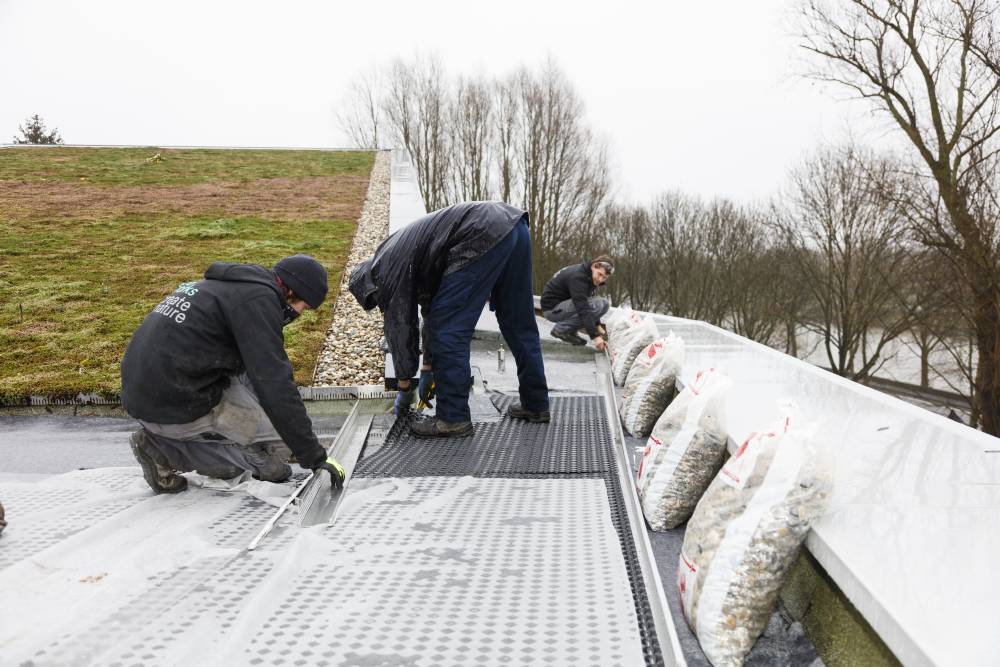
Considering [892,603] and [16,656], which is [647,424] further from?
[16,656]

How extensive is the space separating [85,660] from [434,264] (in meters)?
2.14

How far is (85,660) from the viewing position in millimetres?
1357

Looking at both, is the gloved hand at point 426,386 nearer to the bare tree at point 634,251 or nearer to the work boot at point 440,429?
the work boot at point 440,429

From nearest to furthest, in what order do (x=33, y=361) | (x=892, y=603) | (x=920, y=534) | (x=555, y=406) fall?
(x=892, y=603) → (x=920, y=534) → (x=555, y=406) → (x=33, y=361)

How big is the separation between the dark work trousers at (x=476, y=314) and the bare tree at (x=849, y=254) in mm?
15863

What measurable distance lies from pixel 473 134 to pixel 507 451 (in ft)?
76.1

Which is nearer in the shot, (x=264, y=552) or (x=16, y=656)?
(x=16, y=656)

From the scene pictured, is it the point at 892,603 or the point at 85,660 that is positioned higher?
the point at 892,603

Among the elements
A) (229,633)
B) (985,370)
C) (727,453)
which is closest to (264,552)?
(229,633)

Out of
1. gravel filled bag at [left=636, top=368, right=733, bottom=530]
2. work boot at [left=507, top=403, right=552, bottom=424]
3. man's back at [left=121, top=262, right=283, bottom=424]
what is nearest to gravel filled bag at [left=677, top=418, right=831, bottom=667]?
gravel filled bag at [left=636, top=368, right=733, bottom=530]

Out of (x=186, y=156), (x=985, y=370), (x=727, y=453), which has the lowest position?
(x=985, y=370)

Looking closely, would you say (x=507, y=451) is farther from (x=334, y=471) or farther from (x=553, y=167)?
(x=553, y=167)

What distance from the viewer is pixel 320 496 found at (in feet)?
7.79

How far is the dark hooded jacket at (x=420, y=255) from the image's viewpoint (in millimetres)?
3061
